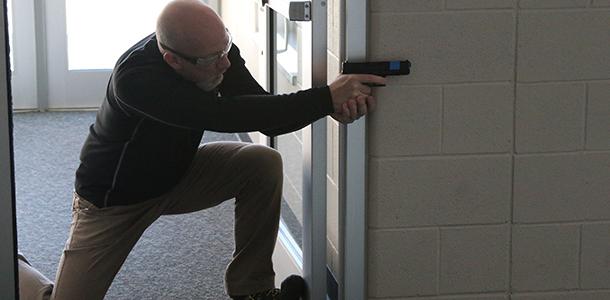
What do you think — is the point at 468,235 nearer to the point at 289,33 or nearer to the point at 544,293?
the point at 544,293

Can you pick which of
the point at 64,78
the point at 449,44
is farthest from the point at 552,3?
the point at 64,78

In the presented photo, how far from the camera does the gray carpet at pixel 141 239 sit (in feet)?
12.3

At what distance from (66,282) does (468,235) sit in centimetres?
106

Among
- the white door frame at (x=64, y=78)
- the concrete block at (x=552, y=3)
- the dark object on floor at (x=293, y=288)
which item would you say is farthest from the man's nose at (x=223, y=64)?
the white door frame at (x=64, y=78)

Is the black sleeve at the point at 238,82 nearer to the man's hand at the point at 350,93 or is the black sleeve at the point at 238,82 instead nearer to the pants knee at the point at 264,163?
the pants knee at the point at 264,163

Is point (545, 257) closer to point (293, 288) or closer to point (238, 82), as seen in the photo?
point (293, 288)

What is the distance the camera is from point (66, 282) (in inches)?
122

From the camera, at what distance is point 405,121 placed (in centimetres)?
287

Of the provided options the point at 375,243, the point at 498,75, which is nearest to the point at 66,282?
the point at 375,243

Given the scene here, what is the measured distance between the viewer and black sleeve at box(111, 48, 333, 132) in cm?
278

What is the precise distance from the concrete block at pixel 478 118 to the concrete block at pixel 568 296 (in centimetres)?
39

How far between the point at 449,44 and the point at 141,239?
1.79m

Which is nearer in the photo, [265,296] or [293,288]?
[293,288]

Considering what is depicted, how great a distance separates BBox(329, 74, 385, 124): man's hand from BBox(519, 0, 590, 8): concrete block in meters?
0.39
